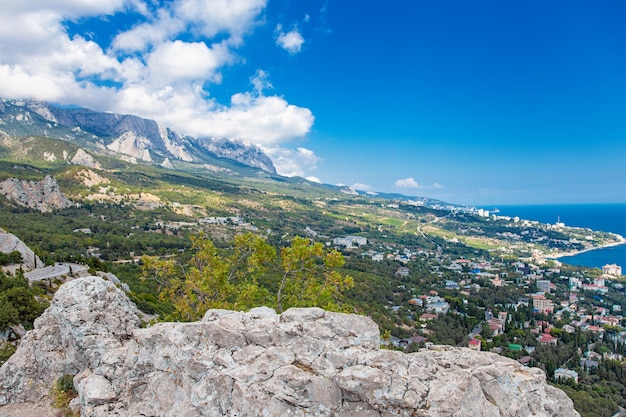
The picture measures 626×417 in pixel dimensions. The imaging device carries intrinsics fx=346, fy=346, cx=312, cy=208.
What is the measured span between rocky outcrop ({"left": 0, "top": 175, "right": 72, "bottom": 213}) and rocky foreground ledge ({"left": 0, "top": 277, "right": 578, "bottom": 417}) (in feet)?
403

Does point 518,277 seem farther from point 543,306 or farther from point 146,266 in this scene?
point 146,266

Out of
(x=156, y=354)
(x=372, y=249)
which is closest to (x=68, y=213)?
(x=372, y=249)

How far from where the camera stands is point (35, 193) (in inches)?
4336

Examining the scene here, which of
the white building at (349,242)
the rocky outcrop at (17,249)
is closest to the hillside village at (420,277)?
the rocky outcrop at (17,249)

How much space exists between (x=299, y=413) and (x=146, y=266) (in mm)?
11949

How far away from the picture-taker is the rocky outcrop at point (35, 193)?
106350 mm

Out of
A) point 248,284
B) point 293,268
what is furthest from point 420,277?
point 248,284

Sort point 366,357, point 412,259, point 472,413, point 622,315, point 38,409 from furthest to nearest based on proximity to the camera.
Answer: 1. point 412,259
2. point 622,315
3. point 38,409
4. point 366,357
5. point 472,413

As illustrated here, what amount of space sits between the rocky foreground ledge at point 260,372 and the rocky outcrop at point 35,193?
122763 mm

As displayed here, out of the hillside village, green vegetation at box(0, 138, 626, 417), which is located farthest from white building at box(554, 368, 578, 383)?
green vegetation at box(0, 138, 626, 417)

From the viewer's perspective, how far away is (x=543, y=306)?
3105 inches

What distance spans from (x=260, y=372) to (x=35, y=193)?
135 m

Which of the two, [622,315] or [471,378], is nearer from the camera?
[471,378]

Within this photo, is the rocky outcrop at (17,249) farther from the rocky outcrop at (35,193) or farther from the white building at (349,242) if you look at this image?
the white building at (349,242)
